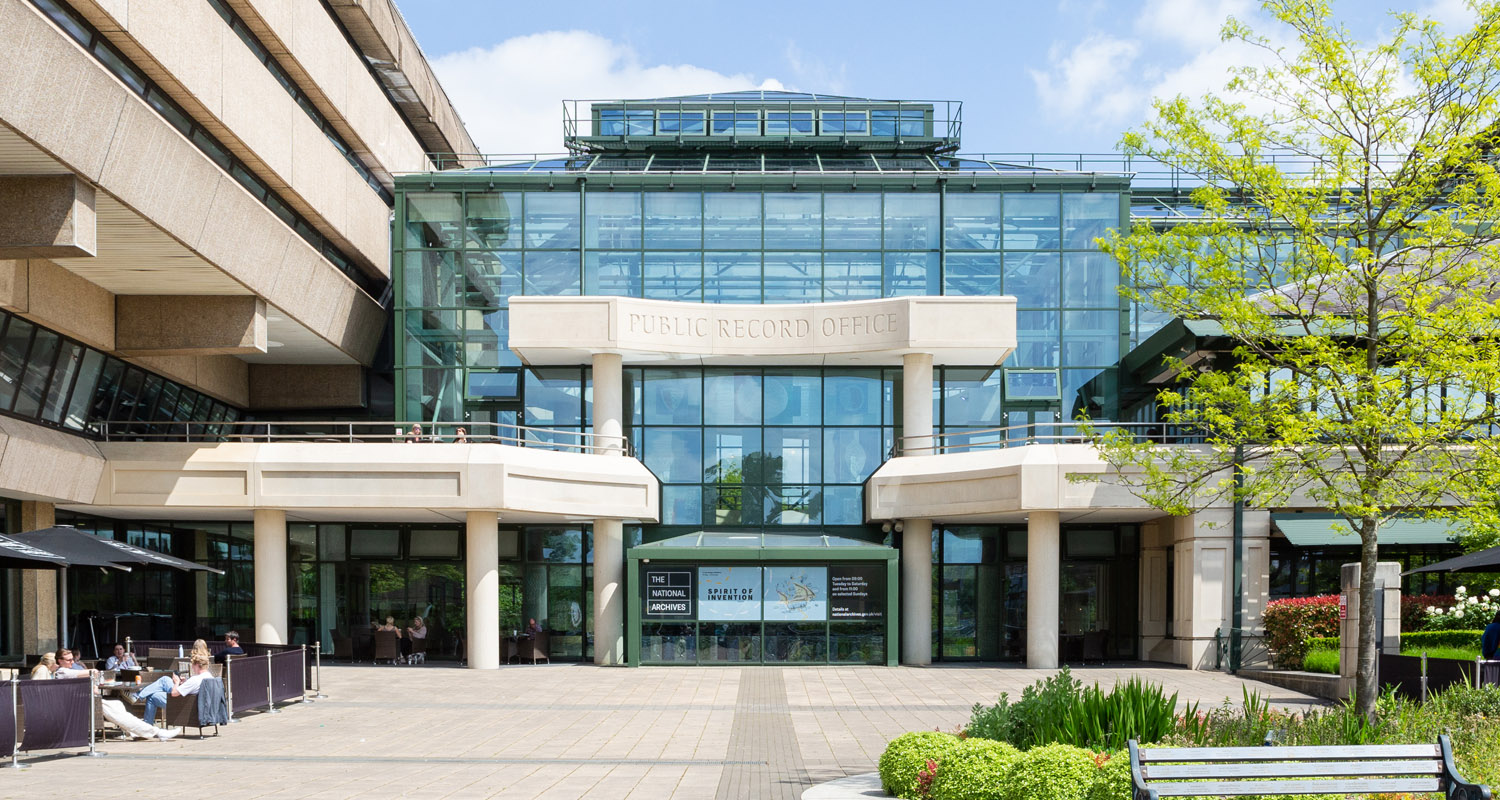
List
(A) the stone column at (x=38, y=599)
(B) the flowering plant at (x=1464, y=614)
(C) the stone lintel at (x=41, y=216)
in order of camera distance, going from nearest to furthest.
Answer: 1. (C) the stone lintel at (x=41, y=216)
2. (B) the flowering plant at (x=1464, y=614)
3. (A) the stone column at (x=38, y=599)

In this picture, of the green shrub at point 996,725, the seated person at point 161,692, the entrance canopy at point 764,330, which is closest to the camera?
the green shrub at point 996,725

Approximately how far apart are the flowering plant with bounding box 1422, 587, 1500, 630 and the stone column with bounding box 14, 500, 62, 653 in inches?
1122

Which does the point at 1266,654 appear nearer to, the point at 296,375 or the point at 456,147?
the point at 296,375

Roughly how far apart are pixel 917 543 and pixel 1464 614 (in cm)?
1198

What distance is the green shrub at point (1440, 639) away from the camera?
2536 cm

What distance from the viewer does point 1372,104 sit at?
1491 centimetres

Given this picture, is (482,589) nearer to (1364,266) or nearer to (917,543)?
(917,543)

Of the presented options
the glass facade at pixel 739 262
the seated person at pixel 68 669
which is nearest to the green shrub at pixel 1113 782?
the seated person at pixel 68 669

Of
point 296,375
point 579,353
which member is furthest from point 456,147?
point 579,353

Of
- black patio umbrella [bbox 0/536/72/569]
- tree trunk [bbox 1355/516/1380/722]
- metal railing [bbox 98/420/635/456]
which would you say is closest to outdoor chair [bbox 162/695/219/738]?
black patio umbrella [bbox 0/536/72/569]

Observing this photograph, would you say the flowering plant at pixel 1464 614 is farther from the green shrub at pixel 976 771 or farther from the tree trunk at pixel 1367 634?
the green shrub at pixel 976 771

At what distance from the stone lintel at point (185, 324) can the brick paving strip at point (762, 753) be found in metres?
14.0

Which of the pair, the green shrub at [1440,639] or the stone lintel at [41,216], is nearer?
the stone lintel at [41,216]

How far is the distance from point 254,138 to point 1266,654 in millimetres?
25125
